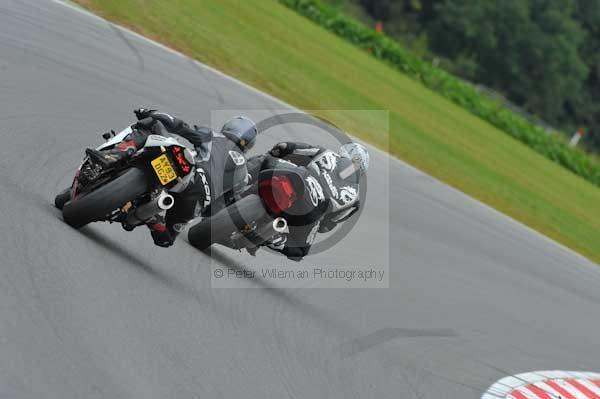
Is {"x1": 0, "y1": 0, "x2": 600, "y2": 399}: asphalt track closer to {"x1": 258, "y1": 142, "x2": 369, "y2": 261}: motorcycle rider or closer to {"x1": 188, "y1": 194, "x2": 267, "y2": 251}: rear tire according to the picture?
{"x1": 188, "y1": 194, "x2": 267, "y2": 251}: rear tire

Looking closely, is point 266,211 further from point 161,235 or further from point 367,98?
point 367,98

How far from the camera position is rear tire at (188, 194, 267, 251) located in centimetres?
751

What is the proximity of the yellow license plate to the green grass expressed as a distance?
31.0ft

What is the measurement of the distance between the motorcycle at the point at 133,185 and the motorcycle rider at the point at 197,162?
13cm

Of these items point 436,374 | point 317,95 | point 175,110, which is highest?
point 436,374

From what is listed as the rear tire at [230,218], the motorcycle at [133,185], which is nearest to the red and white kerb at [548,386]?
the rear tire at [230,218]

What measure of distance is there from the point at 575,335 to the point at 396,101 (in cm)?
1606

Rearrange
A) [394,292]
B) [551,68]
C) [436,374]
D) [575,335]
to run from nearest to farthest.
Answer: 1. [436,374]
2. [394,292]
3. [575,335]
4. [551,68]

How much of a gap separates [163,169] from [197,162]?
1.95ft

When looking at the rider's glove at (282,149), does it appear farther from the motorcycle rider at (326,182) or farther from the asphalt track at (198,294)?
the asphalt track at (198,294)

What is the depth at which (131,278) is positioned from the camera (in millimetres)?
6410

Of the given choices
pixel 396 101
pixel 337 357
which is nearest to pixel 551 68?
pixel 396 101

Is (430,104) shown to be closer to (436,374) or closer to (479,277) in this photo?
(479,277)

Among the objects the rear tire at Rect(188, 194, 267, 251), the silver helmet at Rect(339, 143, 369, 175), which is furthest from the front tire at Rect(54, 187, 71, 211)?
the silver helmet at Rect(339, 143, 369, 175)
